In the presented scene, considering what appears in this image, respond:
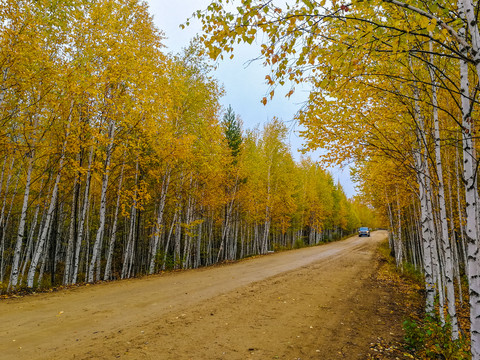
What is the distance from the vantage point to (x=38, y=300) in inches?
258

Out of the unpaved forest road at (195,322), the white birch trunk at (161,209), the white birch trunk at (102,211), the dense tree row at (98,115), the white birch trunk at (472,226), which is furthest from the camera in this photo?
the white birch trunk at (161,209)

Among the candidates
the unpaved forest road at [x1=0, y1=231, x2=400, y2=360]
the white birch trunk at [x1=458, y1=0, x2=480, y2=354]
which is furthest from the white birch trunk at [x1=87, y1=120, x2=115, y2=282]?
the white birch trunk at [x1=458, y1=0, x2=480, y2=354]

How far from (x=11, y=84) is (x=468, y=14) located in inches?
408

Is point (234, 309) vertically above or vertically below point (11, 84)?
below

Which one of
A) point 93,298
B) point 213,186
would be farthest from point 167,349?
point 213,186

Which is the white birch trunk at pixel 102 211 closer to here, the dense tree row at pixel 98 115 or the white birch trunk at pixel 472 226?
the dense tree row at pixel 98 115

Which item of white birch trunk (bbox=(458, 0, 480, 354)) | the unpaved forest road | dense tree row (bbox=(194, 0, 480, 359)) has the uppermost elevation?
dense tree row (bbox=(194, 0, 480, 359))

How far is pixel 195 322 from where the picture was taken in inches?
209

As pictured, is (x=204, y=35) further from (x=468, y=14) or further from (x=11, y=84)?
(x=11, y=84)

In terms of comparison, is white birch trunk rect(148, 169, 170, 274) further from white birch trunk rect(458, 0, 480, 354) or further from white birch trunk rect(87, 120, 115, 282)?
white birch trunk rect(458, 0, 480, 354)

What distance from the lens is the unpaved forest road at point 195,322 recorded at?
4133 millimetres

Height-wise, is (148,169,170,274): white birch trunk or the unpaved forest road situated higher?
(148,169,170,274): white birch trunk

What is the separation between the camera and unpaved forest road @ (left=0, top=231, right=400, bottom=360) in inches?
163

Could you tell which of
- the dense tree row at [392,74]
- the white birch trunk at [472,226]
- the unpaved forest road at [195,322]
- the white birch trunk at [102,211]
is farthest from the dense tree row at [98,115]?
the white birch trunk at [472,226]
